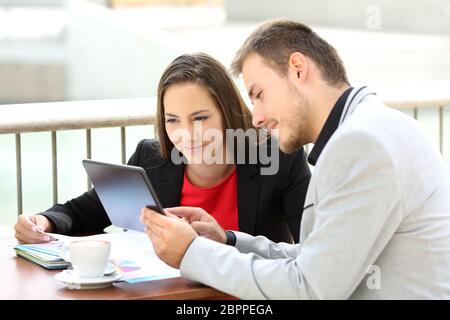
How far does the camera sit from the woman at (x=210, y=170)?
2.75 metres

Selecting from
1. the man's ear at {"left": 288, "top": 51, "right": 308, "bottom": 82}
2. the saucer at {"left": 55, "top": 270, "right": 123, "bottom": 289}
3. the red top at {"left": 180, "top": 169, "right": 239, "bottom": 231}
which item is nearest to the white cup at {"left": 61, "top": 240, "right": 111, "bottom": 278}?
the saucer at {"left": 55, "top": 270, "right": 123, "bottom": 289}

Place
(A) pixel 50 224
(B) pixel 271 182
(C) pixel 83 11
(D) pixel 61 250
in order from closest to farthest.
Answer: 1. (D) pixel 61 250
2. (A) pixel 50 224
3. (B) pixel 271 182
4. (C) pixel 83 11

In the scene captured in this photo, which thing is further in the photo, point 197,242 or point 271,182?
point 271,182

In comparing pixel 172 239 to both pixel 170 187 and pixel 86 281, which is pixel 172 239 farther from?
pixel 170 187

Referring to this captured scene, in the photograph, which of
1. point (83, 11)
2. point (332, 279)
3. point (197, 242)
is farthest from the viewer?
point (83, 11)

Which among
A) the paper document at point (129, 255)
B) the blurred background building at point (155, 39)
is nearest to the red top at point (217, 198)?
the paper document at point (129, 255)

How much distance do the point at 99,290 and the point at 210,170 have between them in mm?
924

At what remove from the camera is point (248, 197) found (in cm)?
279

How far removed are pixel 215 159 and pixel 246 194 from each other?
0.51ft

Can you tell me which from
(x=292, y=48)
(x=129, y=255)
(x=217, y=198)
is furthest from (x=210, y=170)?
(x=292, y=48)

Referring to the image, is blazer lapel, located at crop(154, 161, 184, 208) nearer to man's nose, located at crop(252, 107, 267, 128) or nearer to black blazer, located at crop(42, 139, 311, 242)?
black blazer, located at crop(42, 139, 311, 242)

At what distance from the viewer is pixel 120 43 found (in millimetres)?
18828
